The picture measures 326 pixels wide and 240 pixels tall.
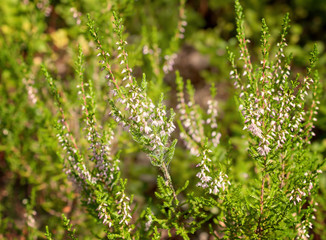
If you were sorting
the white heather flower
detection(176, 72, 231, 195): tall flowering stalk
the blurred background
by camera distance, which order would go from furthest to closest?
1. the blurred background
2. detection(176, 72, 231, 195): tall flowering stalk
3. the white heather flower

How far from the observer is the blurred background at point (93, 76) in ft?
10.9

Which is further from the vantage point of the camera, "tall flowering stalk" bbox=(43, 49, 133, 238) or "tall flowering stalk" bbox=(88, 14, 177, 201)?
"tall flowering stalk" bbox=(43, 49, 133, 238)

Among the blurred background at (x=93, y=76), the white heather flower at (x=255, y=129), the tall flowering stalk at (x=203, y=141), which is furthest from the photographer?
the blurred background at (x=93, y=76)

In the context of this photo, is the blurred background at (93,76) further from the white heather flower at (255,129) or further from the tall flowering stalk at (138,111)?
the tall flowering stalk at (138,111)

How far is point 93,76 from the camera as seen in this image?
4.01m

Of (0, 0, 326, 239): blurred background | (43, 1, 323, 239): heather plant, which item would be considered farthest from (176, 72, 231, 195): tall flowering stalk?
(0, 0, 326, 239): blurred background

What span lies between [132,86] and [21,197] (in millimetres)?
3480

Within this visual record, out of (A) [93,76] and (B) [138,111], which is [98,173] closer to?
(B) [138,111]

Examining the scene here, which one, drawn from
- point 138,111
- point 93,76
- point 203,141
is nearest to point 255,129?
point 138,111

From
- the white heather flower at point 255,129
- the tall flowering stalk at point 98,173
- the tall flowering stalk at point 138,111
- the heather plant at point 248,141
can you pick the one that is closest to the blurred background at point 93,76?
the tall flowering stalk at point 98,173

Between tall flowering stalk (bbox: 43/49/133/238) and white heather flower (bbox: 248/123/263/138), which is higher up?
white heather flower (bbox: 248/123/263/138)

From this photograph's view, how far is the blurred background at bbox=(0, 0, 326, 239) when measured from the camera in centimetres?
332

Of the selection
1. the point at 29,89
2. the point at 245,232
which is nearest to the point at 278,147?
A: the point at 245,232

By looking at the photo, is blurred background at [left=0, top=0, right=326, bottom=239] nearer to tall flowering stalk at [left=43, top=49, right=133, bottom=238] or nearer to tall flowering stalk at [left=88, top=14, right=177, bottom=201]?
tall flowering stalk at [left=43, top=49, right=133, bottom=238]
